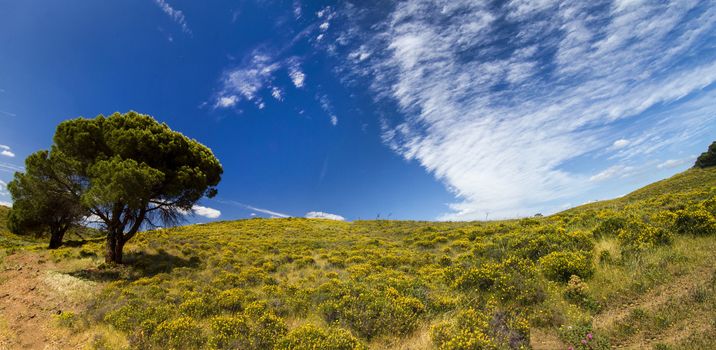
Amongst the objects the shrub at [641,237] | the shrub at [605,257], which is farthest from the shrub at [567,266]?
the shrub at [641,237]

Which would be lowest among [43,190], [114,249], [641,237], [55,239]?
[641,237]

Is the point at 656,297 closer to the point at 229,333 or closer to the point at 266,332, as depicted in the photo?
the point at 266,332

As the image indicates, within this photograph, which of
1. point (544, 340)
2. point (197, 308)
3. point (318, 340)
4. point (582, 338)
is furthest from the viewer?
point (197, 308)

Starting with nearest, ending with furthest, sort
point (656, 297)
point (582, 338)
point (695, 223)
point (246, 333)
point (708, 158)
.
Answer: point (582, 338) < point (656, 297) < point (246, 333) < point (695, 223) < point (708, 158)

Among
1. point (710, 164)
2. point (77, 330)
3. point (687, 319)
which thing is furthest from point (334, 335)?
point (710, 164)

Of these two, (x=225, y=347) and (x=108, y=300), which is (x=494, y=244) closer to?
(x=225, y=347)

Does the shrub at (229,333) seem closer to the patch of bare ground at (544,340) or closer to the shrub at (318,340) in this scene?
the shrub at (318,340)

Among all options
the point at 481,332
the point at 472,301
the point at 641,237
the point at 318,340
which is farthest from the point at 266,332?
the point at 641,237

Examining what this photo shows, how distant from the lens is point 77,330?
34.2 feet

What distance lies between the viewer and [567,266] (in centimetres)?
918

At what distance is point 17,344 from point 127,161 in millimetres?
10025

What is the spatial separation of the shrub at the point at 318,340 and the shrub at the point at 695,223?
1160cm

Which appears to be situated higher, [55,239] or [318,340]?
[55,239]

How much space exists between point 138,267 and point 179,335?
44.2 ft
